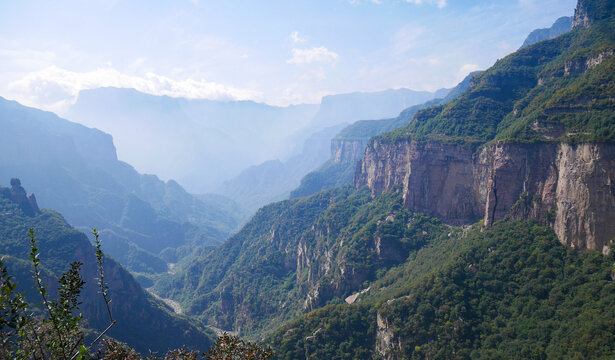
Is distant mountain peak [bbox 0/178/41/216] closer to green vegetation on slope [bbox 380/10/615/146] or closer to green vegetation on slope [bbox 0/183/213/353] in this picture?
green vegetation on slope [bbox 0/183/213/353]

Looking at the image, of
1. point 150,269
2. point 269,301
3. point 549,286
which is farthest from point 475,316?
point 150,269

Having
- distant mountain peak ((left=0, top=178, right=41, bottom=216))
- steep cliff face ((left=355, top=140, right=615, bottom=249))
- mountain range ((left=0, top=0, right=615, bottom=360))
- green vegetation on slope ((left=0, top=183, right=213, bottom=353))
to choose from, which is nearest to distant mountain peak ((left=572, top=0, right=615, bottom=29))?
mountain range ((left=0, top=0, right=615, bottom=360))

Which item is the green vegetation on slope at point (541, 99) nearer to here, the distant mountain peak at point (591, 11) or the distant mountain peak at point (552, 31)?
the distant mountain peak at point (591, 11)

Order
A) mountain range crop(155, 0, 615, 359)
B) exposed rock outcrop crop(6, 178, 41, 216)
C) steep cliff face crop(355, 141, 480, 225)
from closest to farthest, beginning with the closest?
mountain range crop(155, 0, 615, 359) < steep cliff face crop(355, 141, 480, 225) < exposed rock outcrop crop(6, 178, 41, 216)

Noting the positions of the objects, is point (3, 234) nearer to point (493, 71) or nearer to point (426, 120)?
point (426, 120)

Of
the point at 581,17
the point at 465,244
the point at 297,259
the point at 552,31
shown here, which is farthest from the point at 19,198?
the point at 552,31

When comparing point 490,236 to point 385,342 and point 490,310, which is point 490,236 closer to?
point 490,310

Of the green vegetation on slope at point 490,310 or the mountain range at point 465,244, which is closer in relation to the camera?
the green vegetation on slope at point 490,310

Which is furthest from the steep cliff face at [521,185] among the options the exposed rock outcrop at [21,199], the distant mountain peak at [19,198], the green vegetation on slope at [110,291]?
the distant mountain peak at [19,198]

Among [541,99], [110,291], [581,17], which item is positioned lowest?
[110,291]
